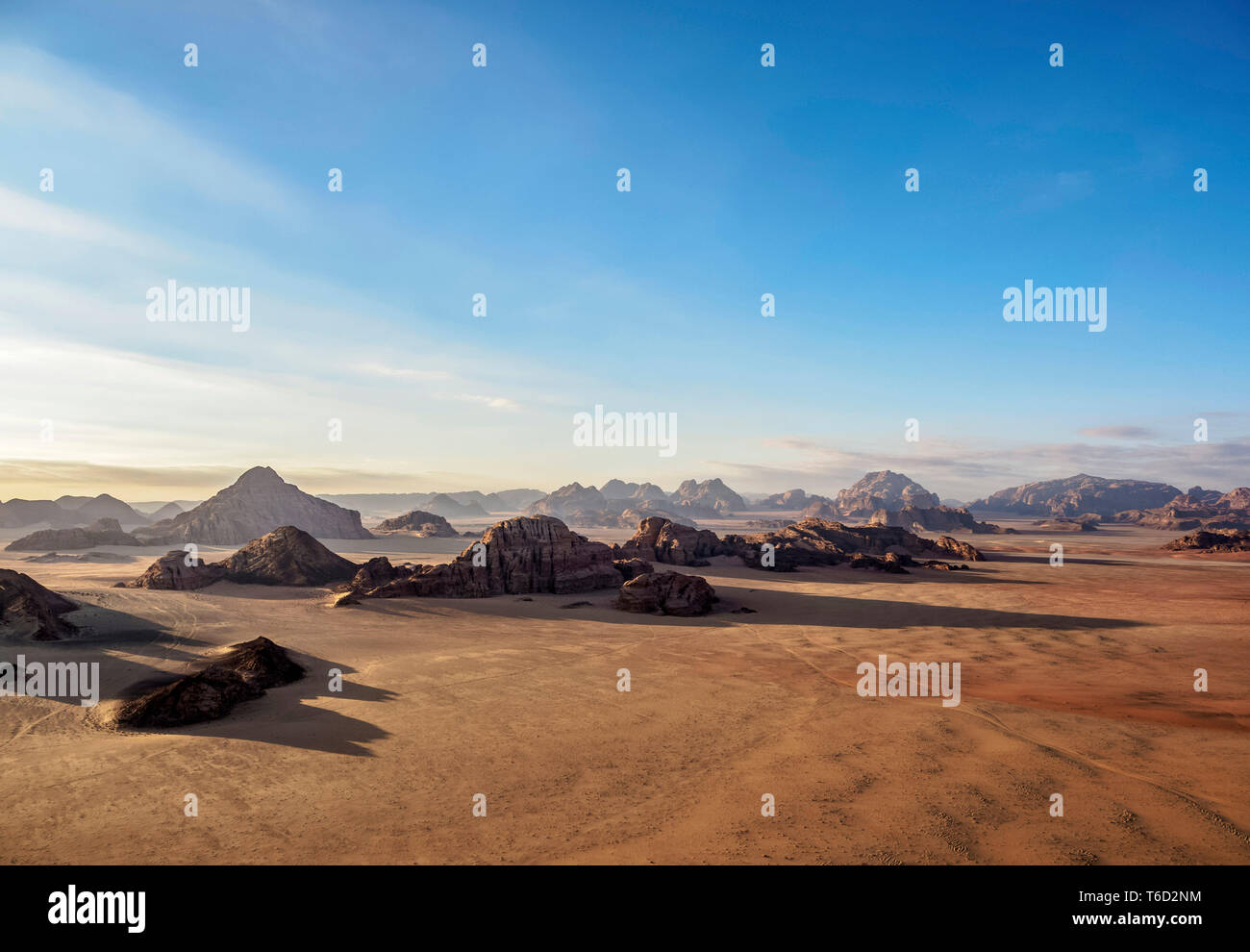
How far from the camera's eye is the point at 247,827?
721 centimetres

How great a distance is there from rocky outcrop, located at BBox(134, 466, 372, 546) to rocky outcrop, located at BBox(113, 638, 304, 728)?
6794 cm

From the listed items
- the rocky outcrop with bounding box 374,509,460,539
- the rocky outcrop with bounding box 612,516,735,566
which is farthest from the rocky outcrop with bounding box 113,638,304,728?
the rocky outcrop with bounding box 374,509,460,539

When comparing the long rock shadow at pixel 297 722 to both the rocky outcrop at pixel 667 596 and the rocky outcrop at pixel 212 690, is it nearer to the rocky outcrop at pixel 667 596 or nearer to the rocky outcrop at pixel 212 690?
the rocky outcrop at pixel 212 690

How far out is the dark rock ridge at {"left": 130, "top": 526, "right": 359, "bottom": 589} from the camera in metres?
31.7

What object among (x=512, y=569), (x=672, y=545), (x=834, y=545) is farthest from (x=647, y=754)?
(x=834, y=545)

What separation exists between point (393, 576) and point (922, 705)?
93.0 ft

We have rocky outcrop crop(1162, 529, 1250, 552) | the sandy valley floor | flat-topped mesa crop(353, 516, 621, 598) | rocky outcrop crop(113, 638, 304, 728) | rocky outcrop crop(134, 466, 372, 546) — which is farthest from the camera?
rocky outcrop crop(134, 466, 372, 546)

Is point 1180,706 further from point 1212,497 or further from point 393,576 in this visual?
point 1212,497

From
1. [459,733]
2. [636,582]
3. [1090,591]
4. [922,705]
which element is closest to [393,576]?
[636,582]

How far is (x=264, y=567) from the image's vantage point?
3434cm

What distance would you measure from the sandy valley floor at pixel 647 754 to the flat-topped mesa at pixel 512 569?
8.15 metres

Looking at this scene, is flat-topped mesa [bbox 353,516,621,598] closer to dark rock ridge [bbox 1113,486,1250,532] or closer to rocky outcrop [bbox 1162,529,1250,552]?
rocky outcrop [bbox 1162,529,1250,552]

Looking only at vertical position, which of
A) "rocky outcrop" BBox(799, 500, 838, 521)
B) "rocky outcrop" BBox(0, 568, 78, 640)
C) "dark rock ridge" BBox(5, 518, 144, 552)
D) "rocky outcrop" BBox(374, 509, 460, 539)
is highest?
"rocky outcrop" BBox(0, 568, 78, 640)
